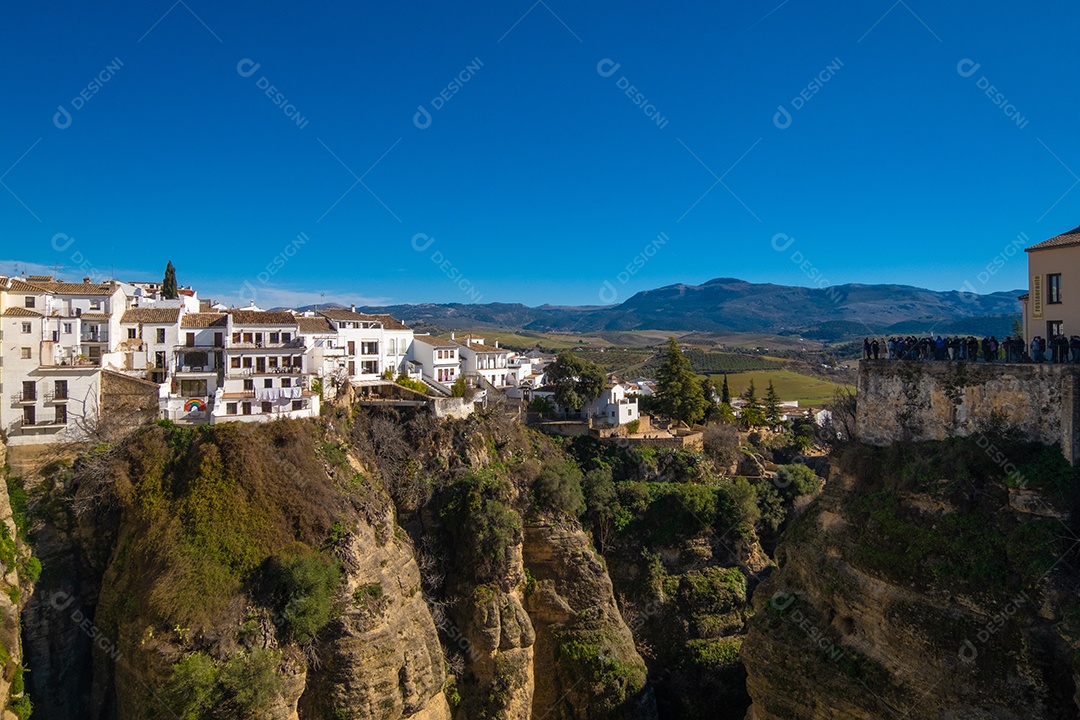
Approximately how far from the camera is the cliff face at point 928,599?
15.5 m

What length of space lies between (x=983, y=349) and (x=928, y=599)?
7.92 m

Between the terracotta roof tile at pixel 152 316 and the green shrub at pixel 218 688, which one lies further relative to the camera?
the terracotta roof tile at pixel 152 316

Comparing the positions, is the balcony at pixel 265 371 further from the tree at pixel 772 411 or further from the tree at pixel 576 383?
the tree at pixel 772 411

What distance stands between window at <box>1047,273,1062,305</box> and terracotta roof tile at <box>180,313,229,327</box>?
31941mm

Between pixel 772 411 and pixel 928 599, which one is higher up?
pixel 772 411

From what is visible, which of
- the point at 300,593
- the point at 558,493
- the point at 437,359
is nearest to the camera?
the point at 300,593

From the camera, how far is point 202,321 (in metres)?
31.8

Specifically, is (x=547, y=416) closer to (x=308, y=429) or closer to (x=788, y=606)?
(x=308, y=429)

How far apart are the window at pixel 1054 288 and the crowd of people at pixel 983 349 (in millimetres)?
1091

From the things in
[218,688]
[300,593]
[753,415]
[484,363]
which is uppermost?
[484,363]

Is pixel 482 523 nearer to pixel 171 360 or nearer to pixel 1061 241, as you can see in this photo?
pixel 171 360

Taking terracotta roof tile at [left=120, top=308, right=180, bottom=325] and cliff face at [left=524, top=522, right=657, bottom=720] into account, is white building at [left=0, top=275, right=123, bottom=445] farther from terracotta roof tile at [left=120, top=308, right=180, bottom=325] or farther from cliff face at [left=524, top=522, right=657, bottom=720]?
cliff face at [left=524, top=522, right=657, bottom=720]

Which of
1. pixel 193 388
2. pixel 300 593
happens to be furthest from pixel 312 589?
pixel 193 388

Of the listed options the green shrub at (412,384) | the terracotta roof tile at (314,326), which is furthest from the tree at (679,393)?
the terracotta roof tile at (314,326)
